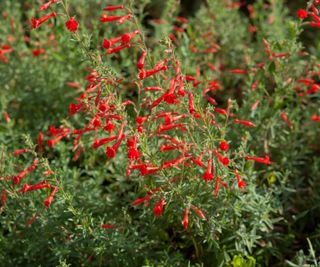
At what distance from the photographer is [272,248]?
14.5 ft

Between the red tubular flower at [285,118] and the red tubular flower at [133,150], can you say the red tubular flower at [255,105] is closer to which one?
the red tubular flower at [285,118]

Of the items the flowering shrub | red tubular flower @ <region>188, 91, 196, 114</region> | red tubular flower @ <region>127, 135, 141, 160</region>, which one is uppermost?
red tubular flower @ <region>188, 91, 196, 114</region>

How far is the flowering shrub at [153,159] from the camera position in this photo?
3672 mm

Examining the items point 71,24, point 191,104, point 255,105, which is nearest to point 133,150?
point 191,104

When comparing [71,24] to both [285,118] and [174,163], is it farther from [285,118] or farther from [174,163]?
[285,118]

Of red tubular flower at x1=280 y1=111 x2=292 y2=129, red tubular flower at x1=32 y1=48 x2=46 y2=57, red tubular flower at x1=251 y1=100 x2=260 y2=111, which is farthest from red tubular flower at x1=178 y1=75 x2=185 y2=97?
red tubular flower at x1=32 y1=48 x2=46 y2=57

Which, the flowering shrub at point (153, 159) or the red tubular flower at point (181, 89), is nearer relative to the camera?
the red tubular flower at point (181, 89)

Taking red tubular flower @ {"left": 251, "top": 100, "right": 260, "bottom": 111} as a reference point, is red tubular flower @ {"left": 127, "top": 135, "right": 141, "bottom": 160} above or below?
above

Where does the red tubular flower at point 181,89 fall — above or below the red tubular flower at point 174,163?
above

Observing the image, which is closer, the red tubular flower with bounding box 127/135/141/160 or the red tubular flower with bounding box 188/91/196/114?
the red tubular flower with bounding box 127/135/141/160

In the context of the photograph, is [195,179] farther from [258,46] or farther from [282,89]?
[258,46]

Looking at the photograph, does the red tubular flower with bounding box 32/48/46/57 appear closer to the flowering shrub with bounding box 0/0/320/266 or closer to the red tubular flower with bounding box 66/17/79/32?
the flowering shrub with bounding box 0/0/320/266

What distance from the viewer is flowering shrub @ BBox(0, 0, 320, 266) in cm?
367

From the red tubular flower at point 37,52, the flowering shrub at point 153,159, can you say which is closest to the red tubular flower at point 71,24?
the flowering shrub at point 153,159
